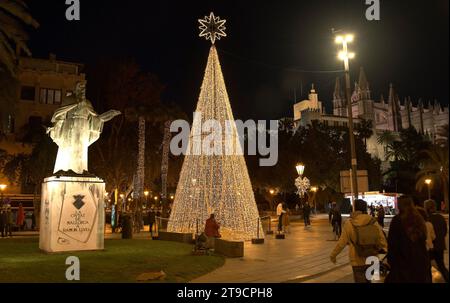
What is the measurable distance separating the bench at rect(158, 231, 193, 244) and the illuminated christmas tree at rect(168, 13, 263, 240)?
2.24ft

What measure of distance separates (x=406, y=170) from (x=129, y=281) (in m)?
64.1

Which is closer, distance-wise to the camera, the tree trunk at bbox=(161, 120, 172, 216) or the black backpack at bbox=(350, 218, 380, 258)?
the black backpack at bbox=(350, 218, 380, 258)

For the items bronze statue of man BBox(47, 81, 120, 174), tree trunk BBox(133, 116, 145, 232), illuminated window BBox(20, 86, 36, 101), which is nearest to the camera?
bronze statue of man BBox(47, 81, 120, 174)

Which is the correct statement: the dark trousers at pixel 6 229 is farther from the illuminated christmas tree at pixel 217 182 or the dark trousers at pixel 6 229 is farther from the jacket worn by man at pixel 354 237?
the jacket worn by man at pixel 354 237

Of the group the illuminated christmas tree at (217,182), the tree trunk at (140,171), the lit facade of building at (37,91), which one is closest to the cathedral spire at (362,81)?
the lit facade of building at (37,91)

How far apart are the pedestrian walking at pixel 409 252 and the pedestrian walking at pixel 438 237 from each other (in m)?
0.94

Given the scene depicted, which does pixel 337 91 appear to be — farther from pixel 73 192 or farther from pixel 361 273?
pixel 361 273

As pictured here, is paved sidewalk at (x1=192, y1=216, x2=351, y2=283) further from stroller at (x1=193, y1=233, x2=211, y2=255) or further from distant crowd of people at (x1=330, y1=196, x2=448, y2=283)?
distant crowd of people at (x1=330, y1=196, x2=448, y2=283)

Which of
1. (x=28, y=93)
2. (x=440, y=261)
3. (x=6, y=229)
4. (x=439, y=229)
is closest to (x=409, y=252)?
(x=440, y=261)

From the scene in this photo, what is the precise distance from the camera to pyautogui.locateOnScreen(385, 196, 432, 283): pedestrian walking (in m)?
5.13

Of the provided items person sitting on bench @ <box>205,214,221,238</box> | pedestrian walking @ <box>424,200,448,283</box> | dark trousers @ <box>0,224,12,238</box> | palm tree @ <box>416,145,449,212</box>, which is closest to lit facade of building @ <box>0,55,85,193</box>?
dark trousers @ <box>0,224,12,238</box>
